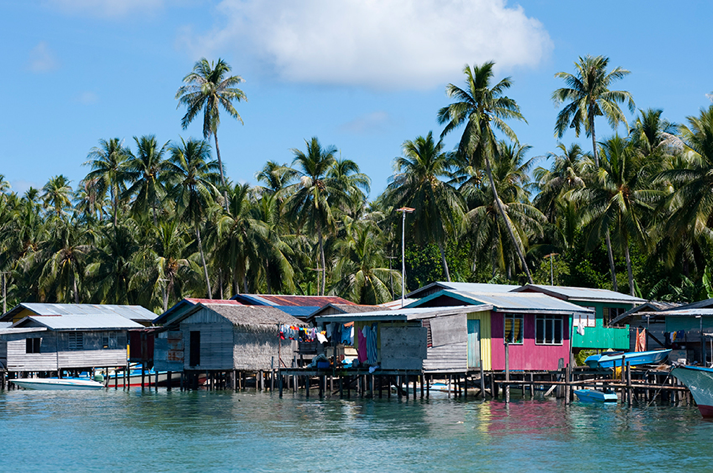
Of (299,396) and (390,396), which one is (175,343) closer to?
(299,396)

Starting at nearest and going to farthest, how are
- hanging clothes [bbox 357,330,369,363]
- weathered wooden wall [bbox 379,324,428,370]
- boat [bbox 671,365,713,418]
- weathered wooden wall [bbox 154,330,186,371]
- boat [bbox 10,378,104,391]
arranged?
1. boat [bbox 671,365,713,418]
2. weathered wooden wall [bbox 379,324,428,370]
3. hanging clothes [bbox 357,330,369,363]
4. weathered wooden wall [bbox 154,330,186,371]
5. boat [bbox 10,378,104,391]

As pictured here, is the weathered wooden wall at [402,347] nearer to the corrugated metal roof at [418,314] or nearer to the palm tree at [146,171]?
the corrugated metal roof at [418,314]

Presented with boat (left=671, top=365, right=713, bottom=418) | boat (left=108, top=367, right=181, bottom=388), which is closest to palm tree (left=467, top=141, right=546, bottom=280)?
boat (left=108, top=367, right=181, bottom=388)

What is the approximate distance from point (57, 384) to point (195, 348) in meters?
9.02

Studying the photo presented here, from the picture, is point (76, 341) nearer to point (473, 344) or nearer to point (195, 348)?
point (195, 348)

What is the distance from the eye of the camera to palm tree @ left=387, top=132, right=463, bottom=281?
63.3m

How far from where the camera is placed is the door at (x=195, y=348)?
1922 inches

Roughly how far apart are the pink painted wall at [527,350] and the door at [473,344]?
885mm

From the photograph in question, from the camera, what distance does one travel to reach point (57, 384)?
51.2 meters

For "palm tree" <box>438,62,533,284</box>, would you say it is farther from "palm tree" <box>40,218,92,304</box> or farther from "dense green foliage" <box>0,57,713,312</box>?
"palm tree" <box>40,218,92,304</box>

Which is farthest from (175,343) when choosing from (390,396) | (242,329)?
(390,396)

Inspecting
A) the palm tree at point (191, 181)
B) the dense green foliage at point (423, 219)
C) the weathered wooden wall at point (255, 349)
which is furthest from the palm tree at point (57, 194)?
the weathered wooden wall at point (255, 349)

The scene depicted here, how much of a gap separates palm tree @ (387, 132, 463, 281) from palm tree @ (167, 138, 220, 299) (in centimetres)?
1498

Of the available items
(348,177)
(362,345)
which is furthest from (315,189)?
(362,345)
